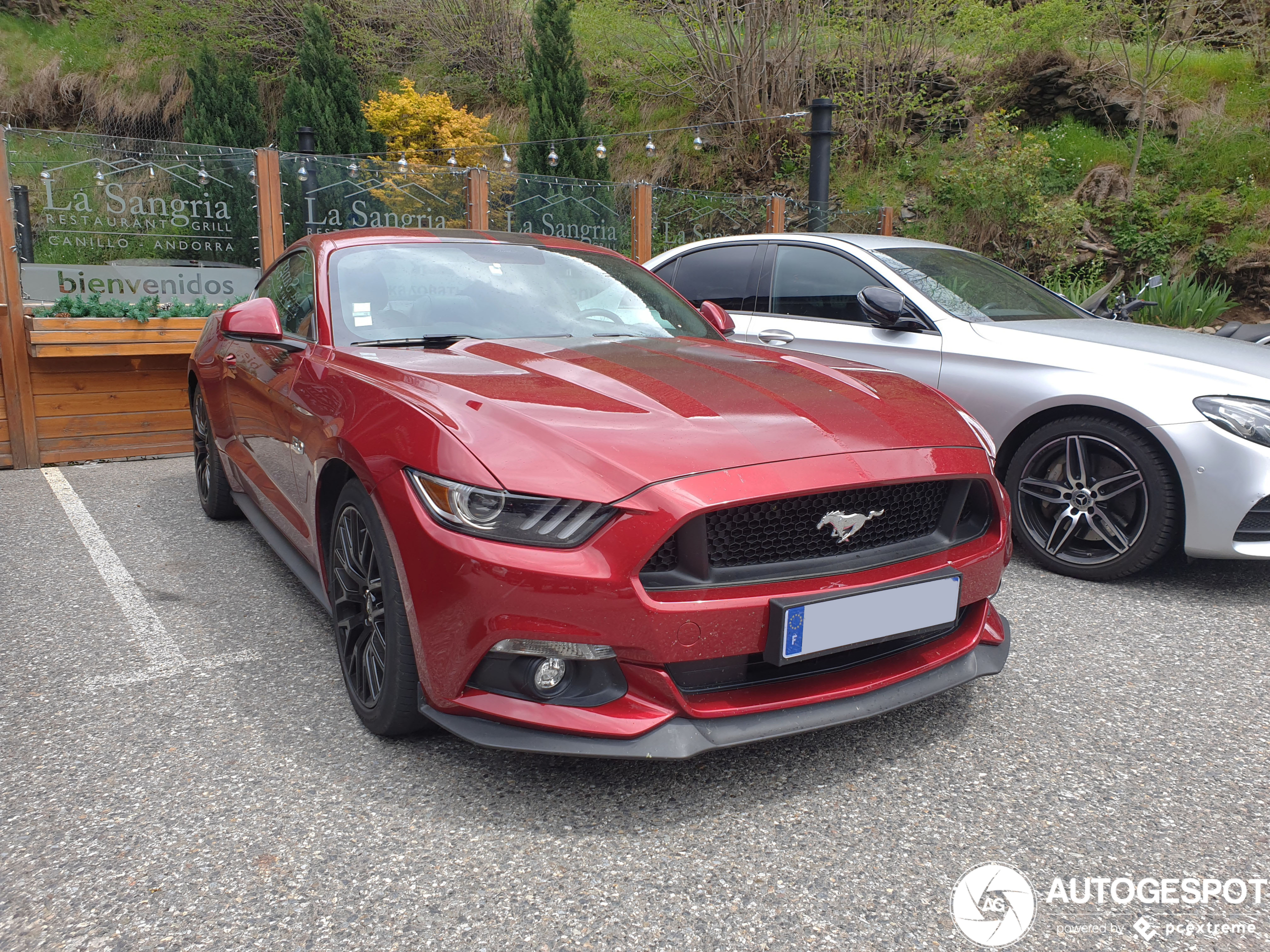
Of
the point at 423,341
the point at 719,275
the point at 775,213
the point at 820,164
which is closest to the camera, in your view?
the point at 423,341

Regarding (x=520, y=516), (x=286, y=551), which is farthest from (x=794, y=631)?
(x=286, y=551)

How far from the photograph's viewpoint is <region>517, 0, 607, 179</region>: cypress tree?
17.0 m

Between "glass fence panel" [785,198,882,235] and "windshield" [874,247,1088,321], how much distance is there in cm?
522

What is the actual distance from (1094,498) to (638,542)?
265cm

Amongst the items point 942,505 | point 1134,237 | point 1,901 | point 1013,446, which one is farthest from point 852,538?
point 1134,237

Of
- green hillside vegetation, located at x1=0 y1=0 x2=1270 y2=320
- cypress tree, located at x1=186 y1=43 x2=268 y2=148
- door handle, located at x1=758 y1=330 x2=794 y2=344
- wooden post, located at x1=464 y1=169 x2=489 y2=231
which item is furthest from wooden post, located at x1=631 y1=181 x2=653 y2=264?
cypress tree, located at x1=186 y1=43 x2=268 y2=148

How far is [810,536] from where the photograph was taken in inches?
83.8

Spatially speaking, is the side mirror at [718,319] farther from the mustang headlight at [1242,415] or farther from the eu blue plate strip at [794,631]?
the eu blue plate strip at [794,631]

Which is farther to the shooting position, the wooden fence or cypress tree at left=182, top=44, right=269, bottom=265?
cypress tree at left=182, top=44, right=269, bottom=265

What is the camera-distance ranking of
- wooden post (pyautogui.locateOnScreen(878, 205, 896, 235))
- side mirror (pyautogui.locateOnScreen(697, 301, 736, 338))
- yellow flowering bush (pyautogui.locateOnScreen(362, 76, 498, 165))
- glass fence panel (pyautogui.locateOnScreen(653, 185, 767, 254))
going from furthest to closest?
yellow flowering bush (pyautogui.locateOnScreen(362, 76, 498, 165))
wooden post (pyautogui.locateOnScreen(878, 205, 896, 235))
glass fence panel (pyautogui.locateOnScreen(653, 185, 767, 254))
side mirror (pyautogui.locateOnScreen(697, 301, 736, 338))

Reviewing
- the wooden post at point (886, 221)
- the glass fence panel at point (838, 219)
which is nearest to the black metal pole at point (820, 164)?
the glass fence panel at point (838, 219)

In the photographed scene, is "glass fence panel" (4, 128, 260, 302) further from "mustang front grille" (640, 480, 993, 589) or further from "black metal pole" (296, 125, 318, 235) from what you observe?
"mustang front grille" (640, 480, 993, 589)

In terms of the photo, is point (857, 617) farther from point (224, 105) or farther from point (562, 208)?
point (224, 105)

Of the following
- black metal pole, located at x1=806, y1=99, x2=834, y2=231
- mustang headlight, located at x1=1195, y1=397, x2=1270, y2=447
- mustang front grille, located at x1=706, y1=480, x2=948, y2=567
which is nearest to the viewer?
mustang front grille, located at x1=706, y1=480, x2=948, y2=567
